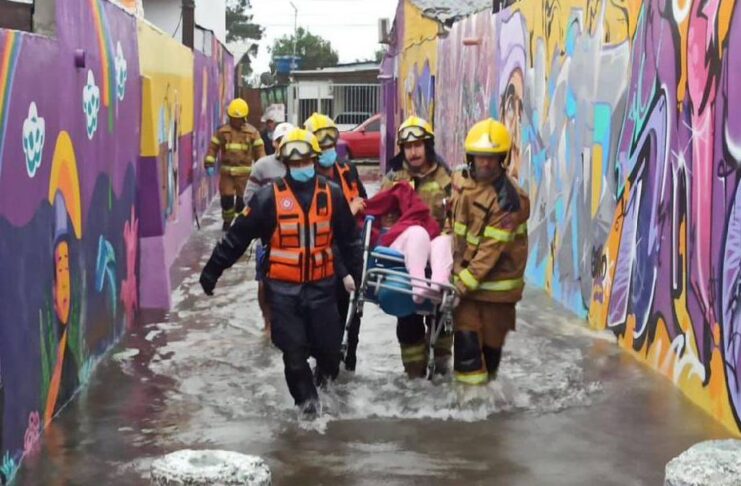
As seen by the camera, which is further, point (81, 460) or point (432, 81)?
point (432, 81)

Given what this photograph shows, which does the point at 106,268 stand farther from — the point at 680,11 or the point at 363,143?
the point at 363,143

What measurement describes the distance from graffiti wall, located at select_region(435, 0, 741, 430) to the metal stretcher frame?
1.64 metres

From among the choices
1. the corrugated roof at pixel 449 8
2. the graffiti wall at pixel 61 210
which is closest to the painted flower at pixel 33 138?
the graffiti wall at pixel 61 210

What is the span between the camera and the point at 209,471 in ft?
13.0

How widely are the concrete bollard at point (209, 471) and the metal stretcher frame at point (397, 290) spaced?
134 inches

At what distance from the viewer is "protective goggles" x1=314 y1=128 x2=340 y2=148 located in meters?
8.83

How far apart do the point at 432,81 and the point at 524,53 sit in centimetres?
892

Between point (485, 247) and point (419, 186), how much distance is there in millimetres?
1040

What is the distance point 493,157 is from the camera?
7469mm

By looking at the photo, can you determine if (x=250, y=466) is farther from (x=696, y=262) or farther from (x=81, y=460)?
(x=696, y=262)

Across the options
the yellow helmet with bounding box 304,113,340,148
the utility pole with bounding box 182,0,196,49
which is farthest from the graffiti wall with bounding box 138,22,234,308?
the yellow helmet with bounding box 304,113,340,148

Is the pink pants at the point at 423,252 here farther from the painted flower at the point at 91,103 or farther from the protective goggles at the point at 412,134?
the painted flower at the point at 91,103

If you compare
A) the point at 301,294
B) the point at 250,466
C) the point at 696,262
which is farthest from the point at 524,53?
the point at 250,466

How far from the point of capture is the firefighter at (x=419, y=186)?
26.9ft
